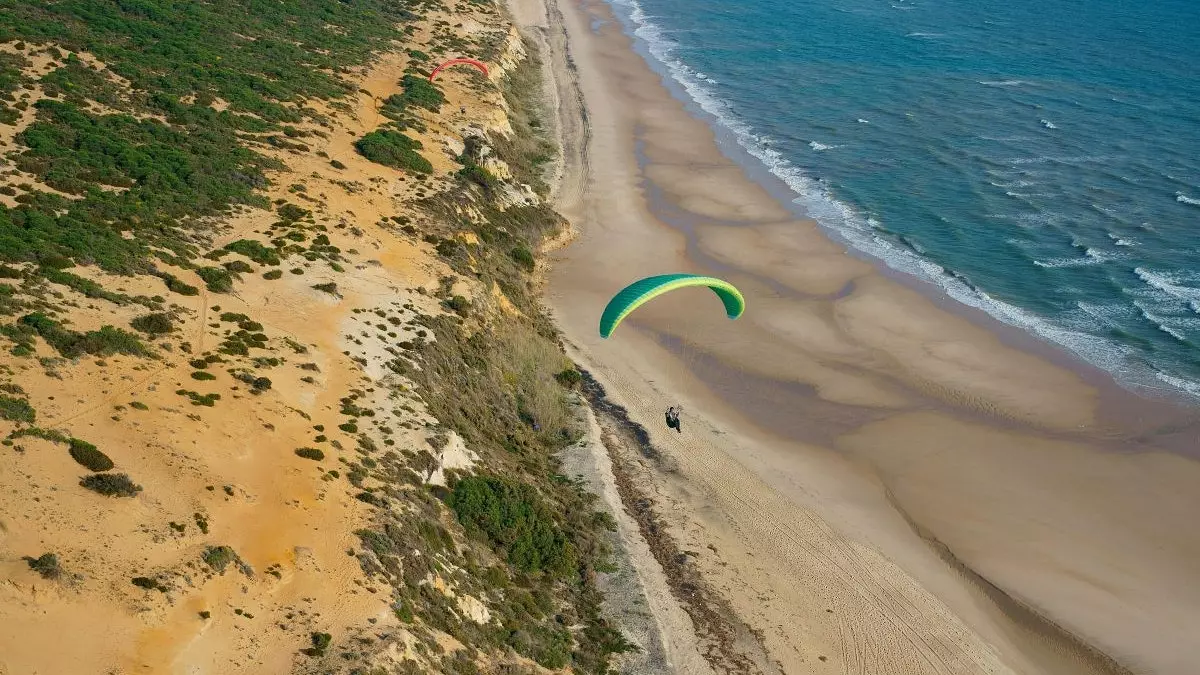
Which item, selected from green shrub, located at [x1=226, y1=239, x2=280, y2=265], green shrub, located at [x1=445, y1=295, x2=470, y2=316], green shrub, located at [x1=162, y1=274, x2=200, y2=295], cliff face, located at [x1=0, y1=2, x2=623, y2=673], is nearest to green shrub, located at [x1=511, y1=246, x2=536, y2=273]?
cliff face, located at [x1=0, y1=2, x2=623, y2=673]

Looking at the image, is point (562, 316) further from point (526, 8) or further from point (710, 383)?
point (526, 8)

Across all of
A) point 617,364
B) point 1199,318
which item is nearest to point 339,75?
point 617,364

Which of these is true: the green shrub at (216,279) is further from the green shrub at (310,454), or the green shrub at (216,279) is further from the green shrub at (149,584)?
the green shrub at (149,584)

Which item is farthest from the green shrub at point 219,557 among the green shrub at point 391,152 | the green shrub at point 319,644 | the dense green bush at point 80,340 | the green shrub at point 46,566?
the green shrub at point 391,152

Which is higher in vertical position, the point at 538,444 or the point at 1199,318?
the point at 1199,318

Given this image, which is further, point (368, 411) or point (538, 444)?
point (538, 444)

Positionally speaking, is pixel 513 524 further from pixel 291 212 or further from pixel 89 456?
pixel 291 212
